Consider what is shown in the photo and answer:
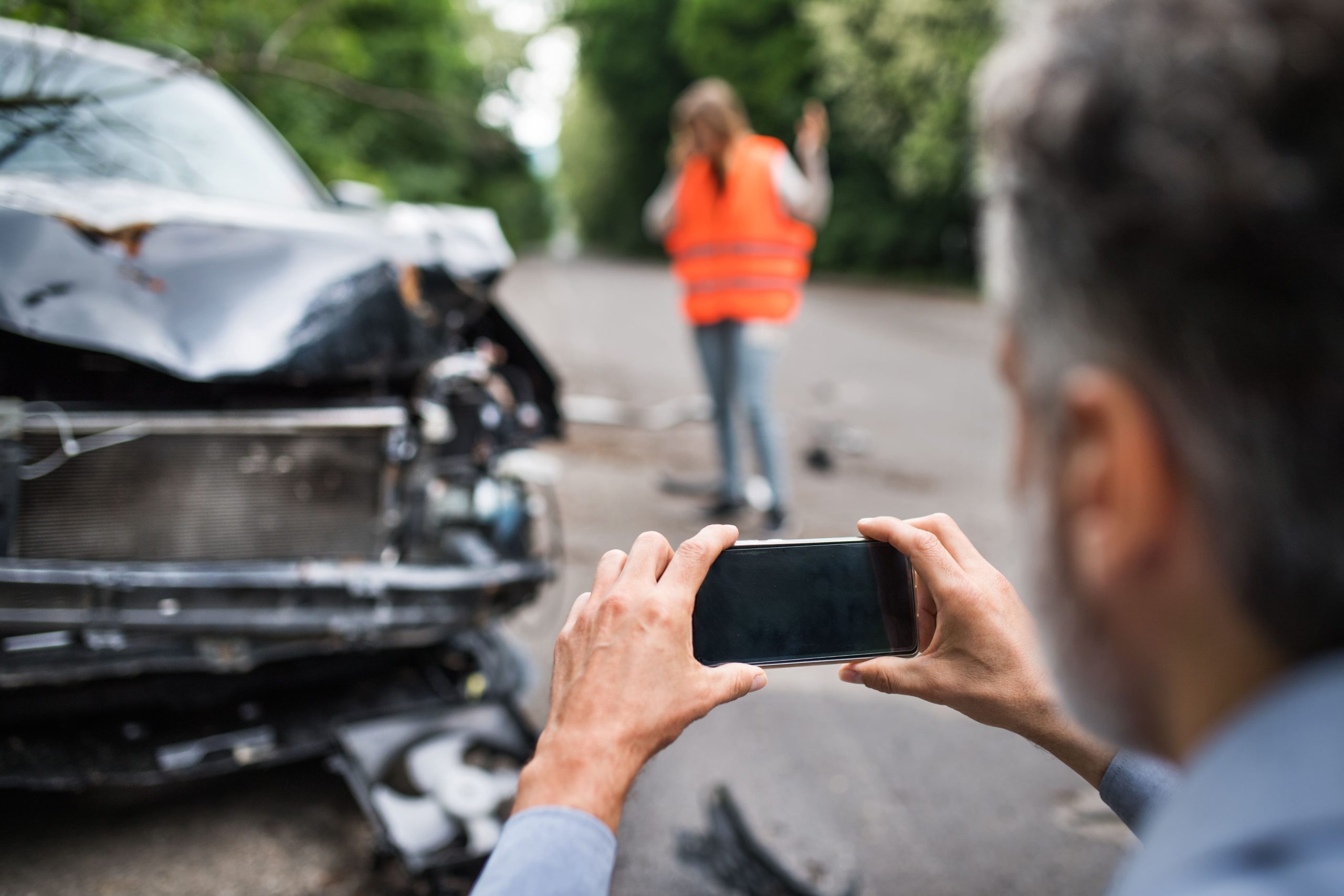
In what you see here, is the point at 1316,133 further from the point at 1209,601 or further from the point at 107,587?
the point at 107,587

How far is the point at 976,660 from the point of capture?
122 centimetres

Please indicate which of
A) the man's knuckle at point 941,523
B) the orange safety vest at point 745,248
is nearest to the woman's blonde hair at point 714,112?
the orange safety vest at point 745,248

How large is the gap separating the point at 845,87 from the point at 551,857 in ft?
76.3

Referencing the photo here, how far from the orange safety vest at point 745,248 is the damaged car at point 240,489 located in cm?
193

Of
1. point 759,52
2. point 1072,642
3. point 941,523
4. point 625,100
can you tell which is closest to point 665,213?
point 941,523

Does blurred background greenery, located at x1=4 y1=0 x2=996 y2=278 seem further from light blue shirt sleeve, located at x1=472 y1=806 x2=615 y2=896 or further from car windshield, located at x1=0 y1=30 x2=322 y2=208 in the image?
light blue shirt sleeve, located at x1=472 y1=806 x2=615 y2=896

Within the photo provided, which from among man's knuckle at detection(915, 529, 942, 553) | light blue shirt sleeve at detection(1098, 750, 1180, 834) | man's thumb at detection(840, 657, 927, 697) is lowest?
light blue shirt sleeve at detection(1098, 750, 1180, 834)

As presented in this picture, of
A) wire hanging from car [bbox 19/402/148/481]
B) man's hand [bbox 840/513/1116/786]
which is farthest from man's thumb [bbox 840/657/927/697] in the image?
wire hanging from car [bbox 19/402/148/481]

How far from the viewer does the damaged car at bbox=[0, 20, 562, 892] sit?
→ 2.22 meters

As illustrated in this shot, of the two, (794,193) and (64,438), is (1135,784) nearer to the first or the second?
(64,438)

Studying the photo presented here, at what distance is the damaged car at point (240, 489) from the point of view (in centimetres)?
222

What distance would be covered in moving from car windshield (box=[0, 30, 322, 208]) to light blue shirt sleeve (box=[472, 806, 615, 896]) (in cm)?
254

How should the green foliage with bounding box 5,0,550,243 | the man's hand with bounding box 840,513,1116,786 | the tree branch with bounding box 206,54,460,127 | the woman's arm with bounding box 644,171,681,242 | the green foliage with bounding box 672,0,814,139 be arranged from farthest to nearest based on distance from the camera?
the green foliage with bounding box 672,0,814,139 → the woman's arm with bounding box 644,171,681,242 → the green foliage with bounding box 5,0,550,243 → the tree branch with bounding box 206,54,460,127 → the man's hand with bounding box 840,513,1116,786

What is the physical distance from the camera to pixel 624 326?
46.5ft
